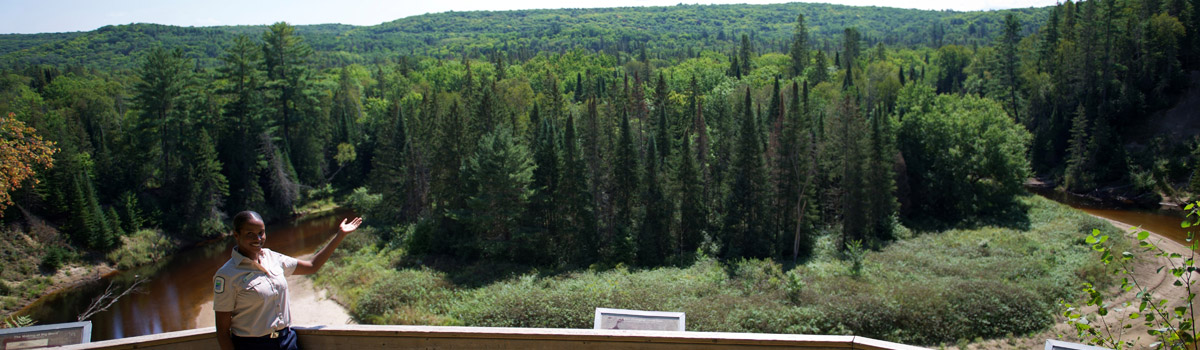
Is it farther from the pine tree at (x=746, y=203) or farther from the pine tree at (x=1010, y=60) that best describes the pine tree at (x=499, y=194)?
the pine tree at (x=1010, y=60)

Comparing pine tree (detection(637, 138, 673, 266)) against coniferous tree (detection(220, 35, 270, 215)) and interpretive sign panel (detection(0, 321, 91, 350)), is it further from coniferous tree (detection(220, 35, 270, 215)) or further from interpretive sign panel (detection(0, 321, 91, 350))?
interpretive sign panel (detection(0, 321, 91, 350))

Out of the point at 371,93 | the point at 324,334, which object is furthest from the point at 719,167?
the point at 371,93

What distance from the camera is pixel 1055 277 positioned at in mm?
29438

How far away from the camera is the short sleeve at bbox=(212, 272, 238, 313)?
5664mm

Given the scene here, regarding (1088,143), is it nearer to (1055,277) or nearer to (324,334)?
(1055,277)

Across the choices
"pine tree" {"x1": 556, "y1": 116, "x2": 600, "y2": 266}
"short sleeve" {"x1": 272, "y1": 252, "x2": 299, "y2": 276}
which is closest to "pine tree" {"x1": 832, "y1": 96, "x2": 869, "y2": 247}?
"pine tree" {"x1": 556, "y1": 116, "x2": 600, "y2": 266}

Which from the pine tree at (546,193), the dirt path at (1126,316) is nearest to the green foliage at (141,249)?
the pine tree at (546,193)

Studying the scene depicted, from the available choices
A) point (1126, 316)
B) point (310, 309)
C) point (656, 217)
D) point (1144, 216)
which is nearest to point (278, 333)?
point (310, 309)

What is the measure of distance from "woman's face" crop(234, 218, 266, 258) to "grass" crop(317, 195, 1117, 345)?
1737 cm

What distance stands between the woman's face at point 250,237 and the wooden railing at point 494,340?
A: 3.36 ft

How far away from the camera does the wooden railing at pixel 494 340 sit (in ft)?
20.6

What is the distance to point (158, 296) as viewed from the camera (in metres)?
35.5

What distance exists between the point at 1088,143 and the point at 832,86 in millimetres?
30551

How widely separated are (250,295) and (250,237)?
1.64ft
